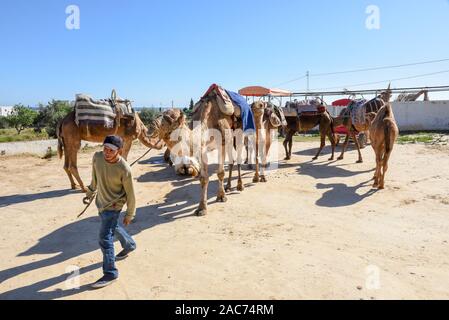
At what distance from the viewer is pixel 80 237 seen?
5.11m

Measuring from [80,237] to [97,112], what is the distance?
11.6ft

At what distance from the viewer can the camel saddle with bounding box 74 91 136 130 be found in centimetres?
761

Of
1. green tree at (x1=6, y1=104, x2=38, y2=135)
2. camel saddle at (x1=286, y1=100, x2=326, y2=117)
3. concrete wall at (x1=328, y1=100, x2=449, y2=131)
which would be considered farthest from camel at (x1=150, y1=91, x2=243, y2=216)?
green tree at (x1=6, y1=104, x2=38, y2=135)

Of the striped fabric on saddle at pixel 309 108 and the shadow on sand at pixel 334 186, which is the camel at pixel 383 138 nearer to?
the shadow on sand at pixel 334 186

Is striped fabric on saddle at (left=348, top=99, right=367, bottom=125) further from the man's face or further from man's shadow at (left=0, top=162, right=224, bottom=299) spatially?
the man's face

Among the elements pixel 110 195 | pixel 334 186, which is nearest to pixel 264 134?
pixel 334 186

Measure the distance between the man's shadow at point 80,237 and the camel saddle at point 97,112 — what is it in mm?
2235

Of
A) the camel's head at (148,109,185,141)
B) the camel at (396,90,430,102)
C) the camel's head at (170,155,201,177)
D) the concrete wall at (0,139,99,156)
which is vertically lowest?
the camel's head at (170,155,201,177)

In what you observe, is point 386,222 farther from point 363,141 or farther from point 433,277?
point 363,141

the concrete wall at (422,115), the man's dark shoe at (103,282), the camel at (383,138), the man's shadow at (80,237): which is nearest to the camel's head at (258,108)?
the man's shadow at (80,237)

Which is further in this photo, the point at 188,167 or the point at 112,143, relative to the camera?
the point at 188,167

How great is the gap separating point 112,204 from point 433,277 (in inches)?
147

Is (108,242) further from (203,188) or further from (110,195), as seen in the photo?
(203,188)

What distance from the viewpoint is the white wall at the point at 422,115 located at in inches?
856
